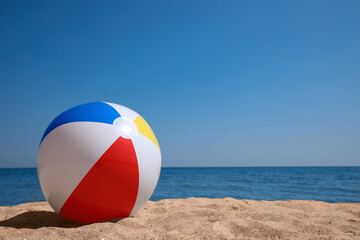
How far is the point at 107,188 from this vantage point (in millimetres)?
2748

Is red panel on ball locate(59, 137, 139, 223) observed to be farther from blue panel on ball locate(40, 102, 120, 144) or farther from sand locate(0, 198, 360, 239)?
blue panel on ball locate(40, 102, 120, 144)

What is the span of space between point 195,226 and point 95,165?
1375 mm

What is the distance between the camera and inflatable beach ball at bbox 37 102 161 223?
8.93ft

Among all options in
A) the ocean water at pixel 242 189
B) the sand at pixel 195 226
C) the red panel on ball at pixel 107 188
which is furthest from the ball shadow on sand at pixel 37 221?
the ocean water at pixel 242 189

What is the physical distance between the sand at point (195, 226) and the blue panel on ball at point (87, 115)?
3.96 feet

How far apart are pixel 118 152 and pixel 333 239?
8.13ft

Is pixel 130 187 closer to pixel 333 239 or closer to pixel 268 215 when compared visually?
pixel 268 215

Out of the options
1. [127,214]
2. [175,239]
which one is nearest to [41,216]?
[127,214]

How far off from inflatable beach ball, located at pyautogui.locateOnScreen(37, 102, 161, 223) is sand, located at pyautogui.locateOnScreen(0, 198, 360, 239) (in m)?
0.25

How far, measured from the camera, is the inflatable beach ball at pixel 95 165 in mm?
2721

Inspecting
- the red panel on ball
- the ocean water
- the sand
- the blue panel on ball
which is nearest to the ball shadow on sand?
the sand

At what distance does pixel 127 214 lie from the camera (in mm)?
3094

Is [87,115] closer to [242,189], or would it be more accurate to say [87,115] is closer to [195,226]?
[195,226]

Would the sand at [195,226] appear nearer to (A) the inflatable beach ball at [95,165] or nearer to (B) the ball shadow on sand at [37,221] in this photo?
(B) the ball shadow on sand at [37,221]
